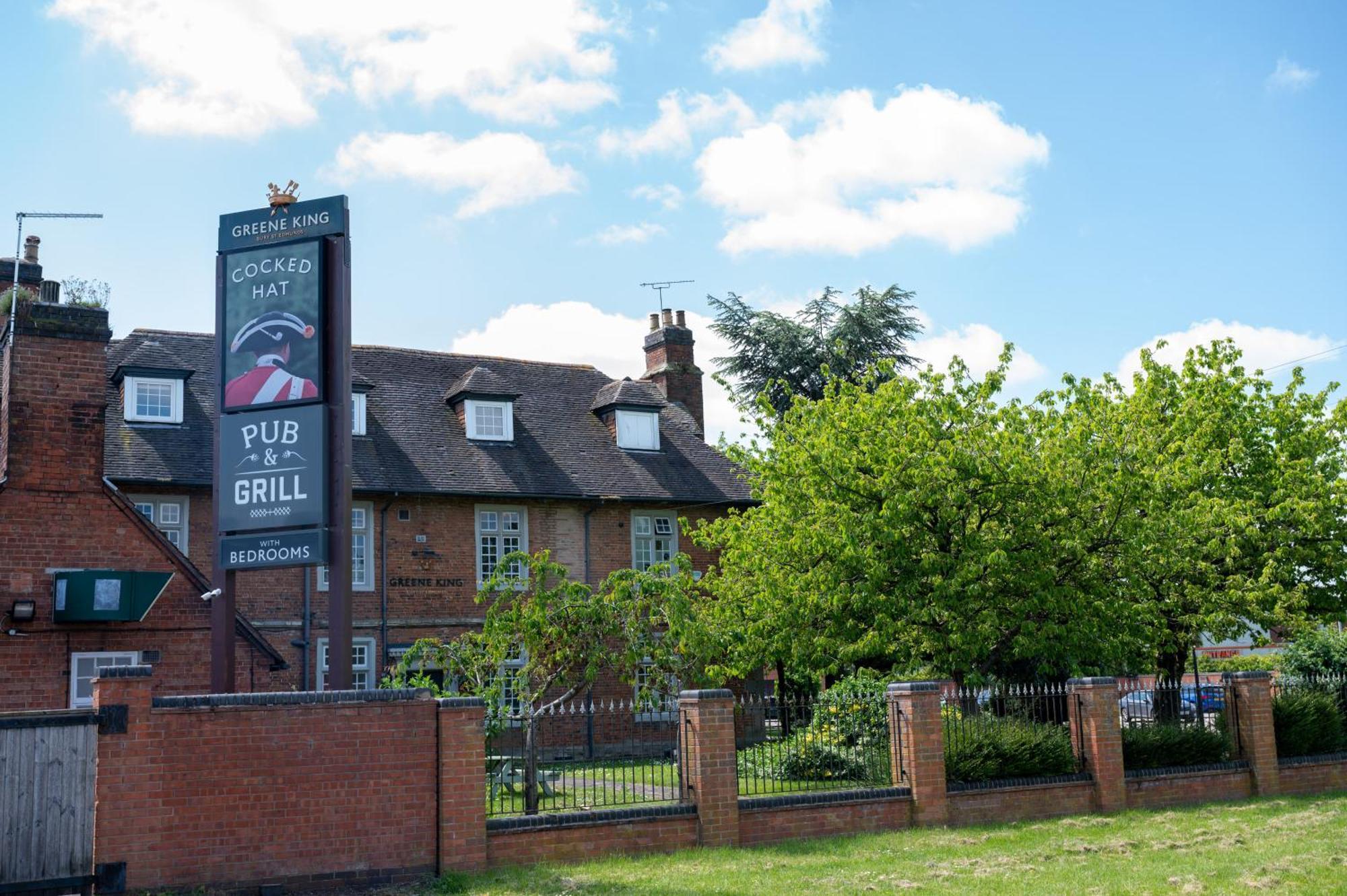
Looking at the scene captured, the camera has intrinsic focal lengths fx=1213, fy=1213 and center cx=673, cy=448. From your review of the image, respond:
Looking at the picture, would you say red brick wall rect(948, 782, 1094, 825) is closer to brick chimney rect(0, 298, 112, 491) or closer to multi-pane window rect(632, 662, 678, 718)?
multi-pane window rect(632, 662, 678, 718)

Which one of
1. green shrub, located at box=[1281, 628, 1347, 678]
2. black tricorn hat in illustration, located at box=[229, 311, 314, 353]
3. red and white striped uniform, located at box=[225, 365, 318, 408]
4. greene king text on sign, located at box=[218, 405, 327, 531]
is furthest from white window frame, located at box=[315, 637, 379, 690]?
green shrub, located at box=[1281, 628, 1347, 678]

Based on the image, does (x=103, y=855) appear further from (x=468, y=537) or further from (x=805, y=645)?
(x=468, y=537)

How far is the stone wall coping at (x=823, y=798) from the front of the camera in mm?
14602

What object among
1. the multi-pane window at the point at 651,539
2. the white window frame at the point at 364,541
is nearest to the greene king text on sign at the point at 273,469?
the white window frame at the point at 364,541

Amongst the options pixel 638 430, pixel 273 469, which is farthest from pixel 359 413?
pixel 273 469

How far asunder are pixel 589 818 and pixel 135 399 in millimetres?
16669

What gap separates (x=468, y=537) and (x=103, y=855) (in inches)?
673

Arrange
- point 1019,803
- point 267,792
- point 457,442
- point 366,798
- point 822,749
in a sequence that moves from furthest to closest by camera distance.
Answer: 1. point 457,442
2. point 822,749
3. point 1019,803
4. point 366,798
5. point 267,792

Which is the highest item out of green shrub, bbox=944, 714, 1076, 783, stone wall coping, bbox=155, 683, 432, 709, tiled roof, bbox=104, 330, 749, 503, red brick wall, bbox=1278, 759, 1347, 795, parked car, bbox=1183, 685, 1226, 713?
tiled roof, bbox=104, 330, 749, 503

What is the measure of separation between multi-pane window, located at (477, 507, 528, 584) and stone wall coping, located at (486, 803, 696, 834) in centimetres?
1471

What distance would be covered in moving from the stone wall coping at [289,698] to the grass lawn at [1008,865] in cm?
196

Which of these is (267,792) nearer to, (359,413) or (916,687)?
(916,687)

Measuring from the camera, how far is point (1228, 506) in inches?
980

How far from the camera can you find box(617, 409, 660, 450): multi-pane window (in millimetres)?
31822
